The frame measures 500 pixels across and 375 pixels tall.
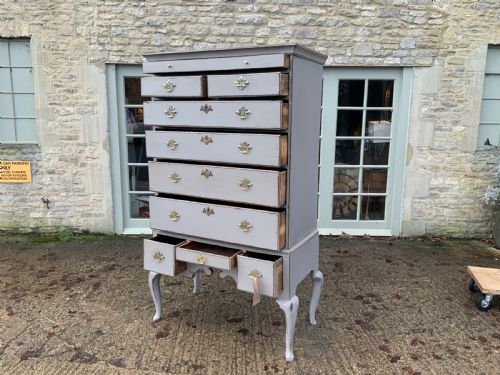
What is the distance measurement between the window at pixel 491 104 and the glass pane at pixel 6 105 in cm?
610

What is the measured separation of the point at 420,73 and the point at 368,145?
1085 mm

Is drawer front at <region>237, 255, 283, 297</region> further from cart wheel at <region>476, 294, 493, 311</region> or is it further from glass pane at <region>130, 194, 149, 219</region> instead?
glass pane at <region>130, 194, 149, 219</region>

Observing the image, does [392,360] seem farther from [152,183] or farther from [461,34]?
[461,34]

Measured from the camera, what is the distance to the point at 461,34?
16.3 feet

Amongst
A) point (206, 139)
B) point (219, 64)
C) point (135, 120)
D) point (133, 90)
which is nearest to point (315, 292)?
point (206, 139)

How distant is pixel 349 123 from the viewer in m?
5.33

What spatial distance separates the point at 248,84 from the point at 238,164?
50cm

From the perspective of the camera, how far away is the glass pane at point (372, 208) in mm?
5500

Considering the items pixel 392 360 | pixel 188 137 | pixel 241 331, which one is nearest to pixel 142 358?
pixel 241 331

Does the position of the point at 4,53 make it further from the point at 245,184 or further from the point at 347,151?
the point at 347,151

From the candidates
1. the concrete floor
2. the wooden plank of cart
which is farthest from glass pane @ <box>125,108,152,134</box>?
the wooden plank of cart

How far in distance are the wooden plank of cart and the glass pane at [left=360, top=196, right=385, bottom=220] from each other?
6.31 feet

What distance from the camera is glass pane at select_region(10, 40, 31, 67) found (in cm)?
508

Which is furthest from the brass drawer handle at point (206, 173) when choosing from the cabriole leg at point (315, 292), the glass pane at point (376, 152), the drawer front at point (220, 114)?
the glass pane at point (376, 152)
